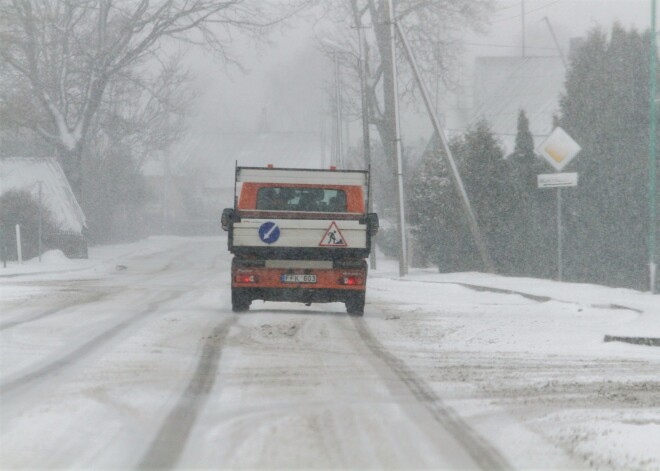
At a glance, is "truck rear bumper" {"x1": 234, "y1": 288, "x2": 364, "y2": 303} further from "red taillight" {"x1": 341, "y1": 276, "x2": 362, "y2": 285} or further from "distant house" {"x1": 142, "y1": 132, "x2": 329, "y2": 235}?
"distant house" {"x1": 142, "y1": 132, "x2": 329, "y2": 235}

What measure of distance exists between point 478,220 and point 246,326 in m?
18.6

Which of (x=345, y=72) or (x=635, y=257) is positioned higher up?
(x=345, y=72)

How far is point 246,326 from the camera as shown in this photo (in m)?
13.9

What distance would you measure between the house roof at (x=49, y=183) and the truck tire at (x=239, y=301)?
89.4ft

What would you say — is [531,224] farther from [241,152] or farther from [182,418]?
[241,152]

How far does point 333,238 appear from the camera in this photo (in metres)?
15.6

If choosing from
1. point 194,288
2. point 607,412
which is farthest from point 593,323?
point 194,288

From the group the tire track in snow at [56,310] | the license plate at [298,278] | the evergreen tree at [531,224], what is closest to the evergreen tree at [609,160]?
the evergreen tree at [531,224]

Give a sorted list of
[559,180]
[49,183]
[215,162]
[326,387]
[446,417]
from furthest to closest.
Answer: [215,162] < [49,183] < [559,180] < [326,387] < [446,417]

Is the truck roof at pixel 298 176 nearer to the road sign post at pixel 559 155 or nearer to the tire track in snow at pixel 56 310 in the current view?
the tire track in snow at pixel 56 310

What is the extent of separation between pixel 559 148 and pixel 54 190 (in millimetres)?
27295

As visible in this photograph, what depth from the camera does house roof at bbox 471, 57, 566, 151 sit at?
5497cm

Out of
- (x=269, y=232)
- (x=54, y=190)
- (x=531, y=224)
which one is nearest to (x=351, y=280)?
(x=269, y=232)

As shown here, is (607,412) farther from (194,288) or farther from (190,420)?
(194,288)
